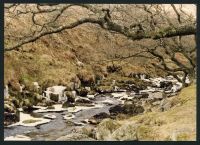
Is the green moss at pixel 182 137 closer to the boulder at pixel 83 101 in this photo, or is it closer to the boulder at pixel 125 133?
the boulder at pixel 125 133

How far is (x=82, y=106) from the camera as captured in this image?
905 centimetres

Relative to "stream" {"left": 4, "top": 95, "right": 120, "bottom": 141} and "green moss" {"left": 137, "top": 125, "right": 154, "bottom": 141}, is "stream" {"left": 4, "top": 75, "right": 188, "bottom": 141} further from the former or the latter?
"green moss" {"left": 137, "top": 125, "right": 154, "bottom": 141}

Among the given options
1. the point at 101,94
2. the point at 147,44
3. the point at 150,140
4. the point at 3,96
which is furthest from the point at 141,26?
the point at 3,96

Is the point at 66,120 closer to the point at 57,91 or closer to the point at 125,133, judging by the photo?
the point at 57,91

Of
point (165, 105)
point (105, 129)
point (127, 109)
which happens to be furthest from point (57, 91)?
point (165, 105)

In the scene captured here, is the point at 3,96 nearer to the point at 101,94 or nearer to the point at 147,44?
the point at 101,94

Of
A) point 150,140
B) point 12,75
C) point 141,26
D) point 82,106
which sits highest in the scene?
point 141,26

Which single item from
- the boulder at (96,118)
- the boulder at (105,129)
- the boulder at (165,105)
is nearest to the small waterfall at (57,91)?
the boulder at (96,118)

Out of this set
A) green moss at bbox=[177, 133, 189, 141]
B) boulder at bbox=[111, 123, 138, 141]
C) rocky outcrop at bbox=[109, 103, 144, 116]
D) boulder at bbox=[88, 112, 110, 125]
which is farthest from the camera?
rocky outcrop at bbox=[109, 103, 144, 116]

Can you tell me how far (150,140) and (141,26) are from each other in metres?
1.92

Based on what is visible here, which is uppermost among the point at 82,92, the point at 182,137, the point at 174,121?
the point at 82,92

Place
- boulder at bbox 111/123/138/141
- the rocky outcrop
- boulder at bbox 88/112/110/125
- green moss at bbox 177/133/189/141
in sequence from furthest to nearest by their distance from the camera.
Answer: the rocky outcrop → boulder at bbox 88/112/110/125 → boulder at bbox 111/123/138/141 → green moss at bbox 177/133/189/141

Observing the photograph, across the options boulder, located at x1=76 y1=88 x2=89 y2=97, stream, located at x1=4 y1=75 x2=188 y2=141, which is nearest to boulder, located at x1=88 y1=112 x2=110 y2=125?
stream, located at x1=4 y1=75 x2=188 y2=141

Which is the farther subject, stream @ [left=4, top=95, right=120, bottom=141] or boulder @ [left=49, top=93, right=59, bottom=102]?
boulder @ [left=49, top=93, right=59, bottom=102]
